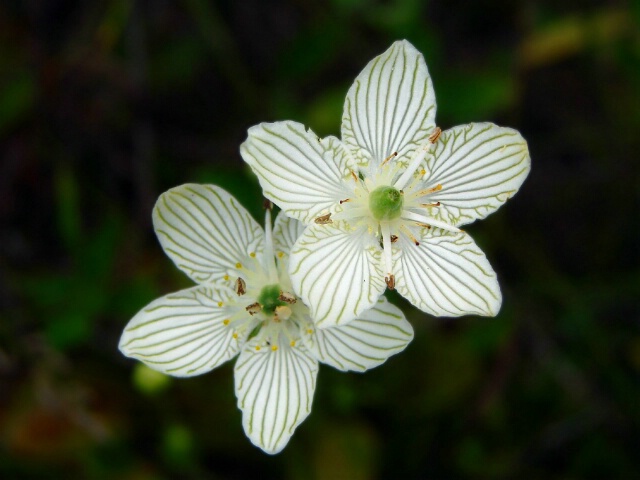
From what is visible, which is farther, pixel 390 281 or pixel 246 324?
pixel 246 324

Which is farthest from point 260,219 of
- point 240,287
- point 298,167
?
point 298,167

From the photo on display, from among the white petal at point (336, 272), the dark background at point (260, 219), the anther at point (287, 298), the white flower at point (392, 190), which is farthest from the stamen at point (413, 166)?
the dark background at point (260, 219)

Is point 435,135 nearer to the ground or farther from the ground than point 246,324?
farther from the ground

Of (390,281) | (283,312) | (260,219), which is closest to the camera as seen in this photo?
(390,281)

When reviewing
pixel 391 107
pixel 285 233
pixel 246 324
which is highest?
pixel 391 107

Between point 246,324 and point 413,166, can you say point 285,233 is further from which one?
point 413,166

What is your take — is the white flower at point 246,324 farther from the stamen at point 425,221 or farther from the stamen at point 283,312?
the stamen at point 425,221

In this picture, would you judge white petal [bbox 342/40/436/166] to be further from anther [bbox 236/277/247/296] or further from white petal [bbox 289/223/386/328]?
anther [bbox 236/277/247/296]
